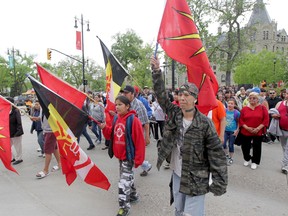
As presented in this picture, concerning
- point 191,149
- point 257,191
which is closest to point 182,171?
point 191,149

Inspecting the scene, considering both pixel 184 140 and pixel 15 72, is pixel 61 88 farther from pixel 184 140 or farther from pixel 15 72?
pixel 15 72

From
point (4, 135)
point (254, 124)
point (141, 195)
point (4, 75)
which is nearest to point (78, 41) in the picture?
point (4, 135)

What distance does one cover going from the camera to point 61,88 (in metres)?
4.93

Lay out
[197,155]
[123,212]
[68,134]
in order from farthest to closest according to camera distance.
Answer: [68,134]
[123,212]
[197,155]

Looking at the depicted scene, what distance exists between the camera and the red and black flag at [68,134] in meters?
3.91

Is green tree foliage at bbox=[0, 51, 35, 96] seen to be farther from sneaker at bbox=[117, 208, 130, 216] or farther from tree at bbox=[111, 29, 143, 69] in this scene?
sneaker at bbox=[117, 208, 130, 216]

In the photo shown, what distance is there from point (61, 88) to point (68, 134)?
129 centimetres

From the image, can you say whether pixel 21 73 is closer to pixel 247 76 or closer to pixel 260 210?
pixel 247 76

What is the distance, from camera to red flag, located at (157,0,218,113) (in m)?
3.46

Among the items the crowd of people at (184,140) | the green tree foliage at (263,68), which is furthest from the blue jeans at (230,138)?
the green tree foliage at (263,68)

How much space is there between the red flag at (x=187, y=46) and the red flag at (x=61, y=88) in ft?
6.52

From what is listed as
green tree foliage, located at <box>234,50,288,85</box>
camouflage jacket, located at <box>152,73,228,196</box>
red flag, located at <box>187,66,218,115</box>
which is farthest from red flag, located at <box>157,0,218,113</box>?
green tree foliage, located at <box>234,50,288,85</box>

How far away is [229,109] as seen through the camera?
6570mm

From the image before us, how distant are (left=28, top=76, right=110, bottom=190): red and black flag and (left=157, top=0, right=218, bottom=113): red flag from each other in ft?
5.39
